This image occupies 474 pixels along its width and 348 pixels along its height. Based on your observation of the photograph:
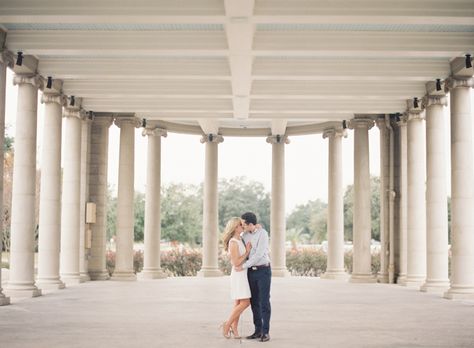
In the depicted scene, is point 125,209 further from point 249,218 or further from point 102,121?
point 249,218

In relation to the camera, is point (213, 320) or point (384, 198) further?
point (384, 198)

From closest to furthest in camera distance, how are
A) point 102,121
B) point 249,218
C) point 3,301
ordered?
point 249,218 < point 3,301 < point 102,121

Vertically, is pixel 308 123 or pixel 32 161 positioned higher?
pixel 308 123

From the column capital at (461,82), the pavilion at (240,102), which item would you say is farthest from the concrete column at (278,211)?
the column capital at (461,82)

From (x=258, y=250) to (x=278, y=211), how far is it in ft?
226

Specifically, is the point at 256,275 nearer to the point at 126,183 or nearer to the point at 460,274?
the point at 460,274

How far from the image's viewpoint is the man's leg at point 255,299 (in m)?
31.6

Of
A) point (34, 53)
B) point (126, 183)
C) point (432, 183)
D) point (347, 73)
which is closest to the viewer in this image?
point (34, 53)

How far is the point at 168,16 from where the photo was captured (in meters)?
47.3

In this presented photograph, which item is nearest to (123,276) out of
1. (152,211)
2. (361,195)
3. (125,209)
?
(125,209)

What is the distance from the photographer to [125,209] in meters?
85.3

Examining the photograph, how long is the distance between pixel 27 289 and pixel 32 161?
1043 centimetres

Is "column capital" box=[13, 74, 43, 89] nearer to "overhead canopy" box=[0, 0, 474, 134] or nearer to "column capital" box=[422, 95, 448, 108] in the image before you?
"overhead canopy" box=[0, 0, 474, 134]

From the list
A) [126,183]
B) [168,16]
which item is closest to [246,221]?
[168,16]
